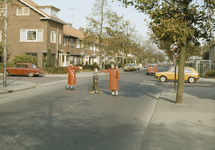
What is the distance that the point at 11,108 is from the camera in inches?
345

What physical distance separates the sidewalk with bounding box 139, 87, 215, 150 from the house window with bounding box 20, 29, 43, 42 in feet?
95.7

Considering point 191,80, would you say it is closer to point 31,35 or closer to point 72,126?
point 72,126

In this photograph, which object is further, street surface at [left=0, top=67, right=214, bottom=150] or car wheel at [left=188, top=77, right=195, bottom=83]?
car wheel at [left=188, top=77, right=195, bottom=83]

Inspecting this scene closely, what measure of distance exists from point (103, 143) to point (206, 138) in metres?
2.13

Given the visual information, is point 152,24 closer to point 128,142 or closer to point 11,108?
point 128,142

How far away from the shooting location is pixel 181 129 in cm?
593

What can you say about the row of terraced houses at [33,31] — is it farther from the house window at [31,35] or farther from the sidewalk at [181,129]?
the sidewalk at [181,129]

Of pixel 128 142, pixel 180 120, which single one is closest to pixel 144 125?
pixel 180 120

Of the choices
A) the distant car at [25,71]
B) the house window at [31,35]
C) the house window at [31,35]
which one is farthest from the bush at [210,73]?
the house window at [31,35]

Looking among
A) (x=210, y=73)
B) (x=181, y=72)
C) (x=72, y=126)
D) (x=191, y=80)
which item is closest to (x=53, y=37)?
(x=210, y=73)

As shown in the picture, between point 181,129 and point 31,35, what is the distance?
3271 centimetres

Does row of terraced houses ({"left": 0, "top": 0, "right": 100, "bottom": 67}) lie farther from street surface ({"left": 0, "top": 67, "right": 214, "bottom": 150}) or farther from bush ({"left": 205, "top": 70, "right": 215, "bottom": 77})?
street surface ({"left": 0, "top": 67, "right": 214, "bottom": 150})

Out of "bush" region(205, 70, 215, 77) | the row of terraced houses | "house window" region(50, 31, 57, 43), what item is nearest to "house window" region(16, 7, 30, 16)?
the row of terraced houses

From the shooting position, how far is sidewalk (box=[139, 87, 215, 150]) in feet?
15.7
